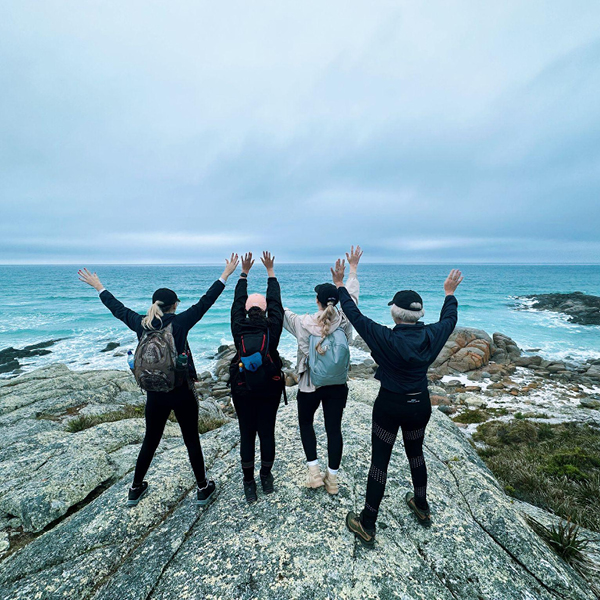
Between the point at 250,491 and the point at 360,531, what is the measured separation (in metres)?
1.44

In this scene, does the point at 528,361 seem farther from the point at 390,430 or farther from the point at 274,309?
the point at 274,309

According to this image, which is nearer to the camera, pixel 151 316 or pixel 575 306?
pixel 151 316

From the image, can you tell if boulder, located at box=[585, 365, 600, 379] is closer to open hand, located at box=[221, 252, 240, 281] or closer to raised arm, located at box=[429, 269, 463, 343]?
raised arm, located at box=[429, 269, 463, 343]

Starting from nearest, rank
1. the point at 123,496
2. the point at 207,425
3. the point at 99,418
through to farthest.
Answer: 1. the point at 123,496
2. the point at 207,425
3. the point at 99,418

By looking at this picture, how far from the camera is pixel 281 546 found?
312 centimetres

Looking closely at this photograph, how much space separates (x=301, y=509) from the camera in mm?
3623

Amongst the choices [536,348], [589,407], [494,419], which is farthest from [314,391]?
[536,348]

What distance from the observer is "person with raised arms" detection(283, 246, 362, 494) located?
3.45m

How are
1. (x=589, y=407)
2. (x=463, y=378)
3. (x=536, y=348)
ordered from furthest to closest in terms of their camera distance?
(x=536, y=348), (x=463, y=378), (x=589, y=407)

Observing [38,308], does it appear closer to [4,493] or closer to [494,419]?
[4,493]

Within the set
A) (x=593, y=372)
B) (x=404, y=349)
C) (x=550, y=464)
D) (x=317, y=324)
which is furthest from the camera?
(x=593, y=372)

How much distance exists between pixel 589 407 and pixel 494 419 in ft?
18.3

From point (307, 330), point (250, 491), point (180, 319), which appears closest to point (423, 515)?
point (250, 491)

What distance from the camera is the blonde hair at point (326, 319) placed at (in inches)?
134
